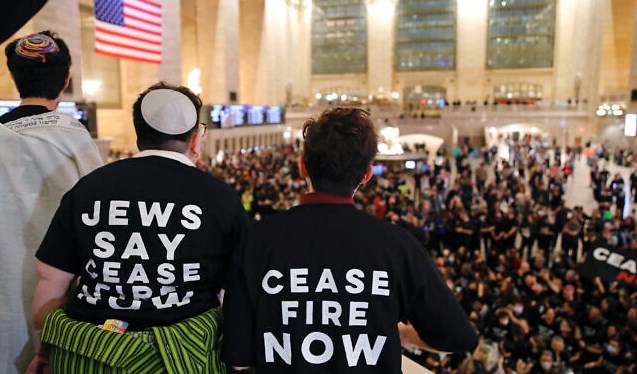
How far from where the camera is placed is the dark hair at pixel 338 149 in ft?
5.69

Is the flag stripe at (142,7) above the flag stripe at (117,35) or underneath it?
above

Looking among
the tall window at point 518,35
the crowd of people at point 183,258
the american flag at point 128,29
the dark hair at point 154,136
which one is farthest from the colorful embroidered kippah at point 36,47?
the tall window at point 518,35

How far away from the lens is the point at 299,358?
167cm

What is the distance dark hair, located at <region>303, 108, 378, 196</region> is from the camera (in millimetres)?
1735

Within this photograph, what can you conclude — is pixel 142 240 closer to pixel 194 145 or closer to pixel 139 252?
pixel 139 252

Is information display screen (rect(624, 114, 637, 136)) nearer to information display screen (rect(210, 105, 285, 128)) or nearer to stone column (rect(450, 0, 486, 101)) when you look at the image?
information display screen (rect(210, 105, 285, 128))

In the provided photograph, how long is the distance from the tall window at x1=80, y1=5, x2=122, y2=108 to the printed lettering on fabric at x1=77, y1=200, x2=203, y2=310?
83.6 feet

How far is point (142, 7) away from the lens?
17.9 metres

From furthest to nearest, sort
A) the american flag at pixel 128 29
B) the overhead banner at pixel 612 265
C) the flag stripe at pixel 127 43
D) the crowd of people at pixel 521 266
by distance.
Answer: the flag stripe at pixel 127 43
the american flag at pixel 128 29
the overhead banner at pixel 612 265
the crowd of people at pixel 521 266

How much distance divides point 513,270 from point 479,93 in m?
42.1

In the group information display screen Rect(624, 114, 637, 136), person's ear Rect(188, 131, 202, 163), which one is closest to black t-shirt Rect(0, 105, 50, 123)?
person's ear Rect(188, 131, 202, 163)

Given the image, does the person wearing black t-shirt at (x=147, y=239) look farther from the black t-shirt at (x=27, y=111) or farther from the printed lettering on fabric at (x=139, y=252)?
the black t-shirt at (x=27, y=111)

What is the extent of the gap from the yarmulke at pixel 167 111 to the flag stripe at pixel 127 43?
16.1 meters

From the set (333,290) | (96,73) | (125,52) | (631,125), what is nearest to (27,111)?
(333,290)
